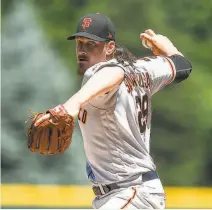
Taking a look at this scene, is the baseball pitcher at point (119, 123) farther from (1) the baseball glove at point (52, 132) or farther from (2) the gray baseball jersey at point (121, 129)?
(1) the baseball glove at point (52, 132)

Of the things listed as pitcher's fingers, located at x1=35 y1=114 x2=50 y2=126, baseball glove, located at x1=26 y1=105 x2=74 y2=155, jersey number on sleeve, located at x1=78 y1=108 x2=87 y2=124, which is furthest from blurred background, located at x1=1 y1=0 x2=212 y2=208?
pitcher's fingers, located at x1=35 y1=114 x2=50 y2=126

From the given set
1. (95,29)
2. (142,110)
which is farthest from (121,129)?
(95,29)

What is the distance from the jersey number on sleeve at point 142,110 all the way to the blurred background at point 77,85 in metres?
4.84

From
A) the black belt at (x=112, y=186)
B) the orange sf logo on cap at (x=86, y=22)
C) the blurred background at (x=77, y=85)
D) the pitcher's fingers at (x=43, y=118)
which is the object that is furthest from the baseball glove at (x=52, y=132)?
the blurred background at (x=77, y=85)

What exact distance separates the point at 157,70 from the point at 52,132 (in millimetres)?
654

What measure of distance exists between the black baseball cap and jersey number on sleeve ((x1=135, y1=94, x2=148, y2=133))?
260 millimetres

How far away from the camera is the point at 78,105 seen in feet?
8.66

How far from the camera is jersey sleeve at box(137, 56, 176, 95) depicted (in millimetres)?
3195

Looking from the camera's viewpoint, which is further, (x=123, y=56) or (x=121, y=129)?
(x=123, y=56)

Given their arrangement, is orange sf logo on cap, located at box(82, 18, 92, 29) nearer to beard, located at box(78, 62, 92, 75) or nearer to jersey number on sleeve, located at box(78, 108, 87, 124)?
beard, located at box(78, 62, 92, 75)

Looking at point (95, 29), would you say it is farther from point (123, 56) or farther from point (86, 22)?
point (123, 56)

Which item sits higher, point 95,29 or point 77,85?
point 95,29

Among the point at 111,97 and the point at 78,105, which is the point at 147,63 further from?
the point at 78,105

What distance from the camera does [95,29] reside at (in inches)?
121
